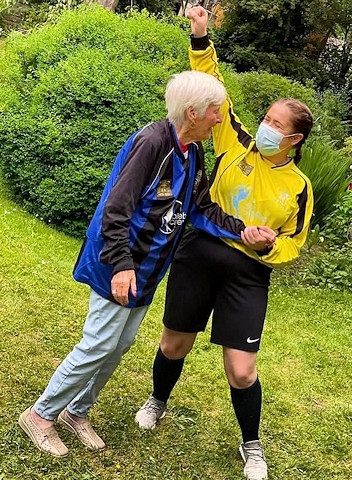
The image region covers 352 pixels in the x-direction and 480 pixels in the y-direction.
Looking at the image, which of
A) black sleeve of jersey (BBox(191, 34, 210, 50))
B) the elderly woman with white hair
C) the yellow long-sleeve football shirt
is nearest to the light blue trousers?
the elderly woman with white hair

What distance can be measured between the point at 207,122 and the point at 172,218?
422 mm

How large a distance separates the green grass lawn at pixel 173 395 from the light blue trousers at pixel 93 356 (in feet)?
0.88

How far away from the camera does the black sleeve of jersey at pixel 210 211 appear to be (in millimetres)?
3189

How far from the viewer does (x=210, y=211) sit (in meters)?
3.23

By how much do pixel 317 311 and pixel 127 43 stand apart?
3.17 m

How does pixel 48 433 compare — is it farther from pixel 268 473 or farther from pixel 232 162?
pixel 232 162

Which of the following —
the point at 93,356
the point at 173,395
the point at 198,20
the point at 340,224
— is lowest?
the point at 340,224

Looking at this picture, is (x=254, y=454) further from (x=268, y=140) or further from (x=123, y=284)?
(x=268, y=140)

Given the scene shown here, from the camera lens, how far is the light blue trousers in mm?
2949

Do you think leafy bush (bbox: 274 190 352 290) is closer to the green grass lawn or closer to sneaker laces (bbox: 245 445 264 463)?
the green grass lawn

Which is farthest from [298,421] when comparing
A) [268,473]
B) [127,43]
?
[127,43]

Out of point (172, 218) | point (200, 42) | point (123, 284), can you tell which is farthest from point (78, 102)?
point (123, 284)

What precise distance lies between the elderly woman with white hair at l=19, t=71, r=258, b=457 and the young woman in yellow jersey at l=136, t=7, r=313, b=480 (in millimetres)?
103

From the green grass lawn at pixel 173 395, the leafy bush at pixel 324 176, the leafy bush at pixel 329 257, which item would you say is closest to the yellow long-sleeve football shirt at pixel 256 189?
the green grass lawn at pixel 173 395
